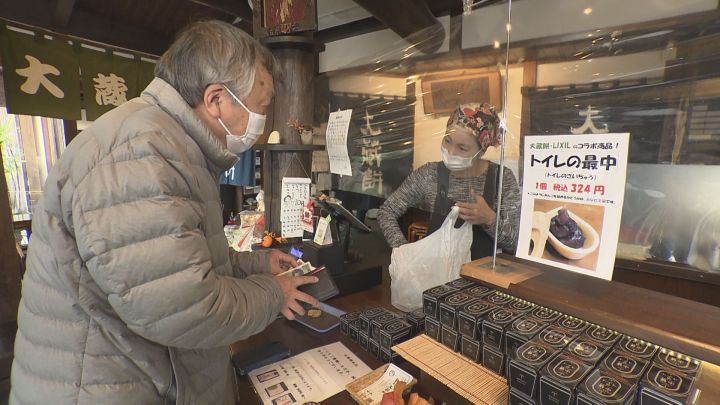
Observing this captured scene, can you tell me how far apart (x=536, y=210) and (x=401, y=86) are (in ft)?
3.54

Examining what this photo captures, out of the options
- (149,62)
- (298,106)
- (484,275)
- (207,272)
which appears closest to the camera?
(207,272)

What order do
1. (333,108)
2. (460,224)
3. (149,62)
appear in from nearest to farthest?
(460,224) → (333,108) → (149,62)

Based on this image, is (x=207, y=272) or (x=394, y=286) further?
(x=394, y=286)

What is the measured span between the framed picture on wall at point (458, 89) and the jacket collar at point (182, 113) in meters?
0.98

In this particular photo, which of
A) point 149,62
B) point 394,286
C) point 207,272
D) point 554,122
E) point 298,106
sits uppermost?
point 149,62

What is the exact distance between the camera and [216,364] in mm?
829

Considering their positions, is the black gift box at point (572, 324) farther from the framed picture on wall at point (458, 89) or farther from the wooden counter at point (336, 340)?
the framed picture on wall at point (458, 89)

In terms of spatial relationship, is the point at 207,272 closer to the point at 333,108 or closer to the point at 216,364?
the point at 216,364

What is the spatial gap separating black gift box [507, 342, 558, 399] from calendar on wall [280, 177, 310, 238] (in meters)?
1.42

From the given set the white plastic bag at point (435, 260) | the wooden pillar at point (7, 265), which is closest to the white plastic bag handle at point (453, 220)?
the white plastic bag at point (435, 260)

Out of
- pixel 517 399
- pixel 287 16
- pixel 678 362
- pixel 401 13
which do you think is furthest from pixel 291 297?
pixel 401 13

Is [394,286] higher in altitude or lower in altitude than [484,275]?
lower

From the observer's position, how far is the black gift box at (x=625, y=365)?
0.57 metres

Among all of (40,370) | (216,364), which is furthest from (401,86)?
(40,370)
